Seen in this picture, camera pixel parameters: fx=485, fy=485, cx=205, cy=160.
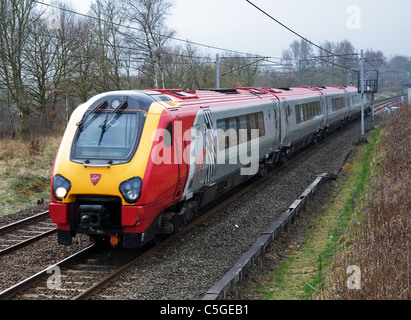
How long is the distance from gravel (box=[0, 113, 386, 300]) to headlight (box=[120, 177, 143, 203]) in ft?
3.78

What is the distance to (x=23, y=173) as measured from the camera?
16.5m

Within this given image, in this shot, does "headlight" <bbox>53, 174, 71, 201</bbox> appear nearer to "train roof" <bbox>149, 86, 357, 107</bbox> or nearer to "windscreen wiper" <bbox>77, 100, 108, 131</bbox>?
"windscreen wiper" <bbox>77, 100, 108, 131</bbox>

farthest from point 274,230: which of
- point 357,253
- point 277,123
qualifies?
point 277,123

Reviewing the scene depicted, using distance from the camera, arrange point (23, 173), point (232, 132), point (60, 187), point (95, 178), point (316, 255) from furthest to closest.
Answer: point (23, 173) < point (232, 132) < point (316, 255) < point (60, 187) < point (95, 178)

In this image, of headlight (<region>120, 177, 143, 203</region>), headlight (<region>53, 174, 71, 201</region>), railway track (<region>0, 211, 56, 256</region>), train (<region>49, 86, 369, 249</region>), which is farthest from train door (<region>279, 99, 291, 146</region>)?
headlight (<region>53, 174, 71, 201</region>)

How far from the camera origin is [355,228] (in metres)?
9.09

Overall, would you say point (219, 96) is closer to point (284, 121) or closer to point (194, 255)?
point (194, 255)

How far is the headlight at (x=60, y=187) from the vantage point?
779cm

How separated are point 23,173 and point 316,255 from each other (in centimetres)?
1120

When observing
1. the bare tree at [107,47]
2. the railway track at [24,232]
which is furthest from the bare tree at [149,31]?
the railway track at [24,232]

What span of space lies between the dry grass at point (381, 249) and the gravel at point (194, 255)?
1.46m

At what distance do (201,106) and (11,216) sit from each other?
546 centimetres

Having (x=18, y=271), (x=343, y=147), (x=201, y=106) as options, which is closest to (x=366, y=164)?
(x=343, y=147)
